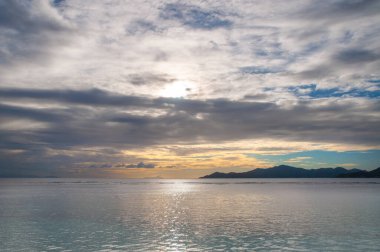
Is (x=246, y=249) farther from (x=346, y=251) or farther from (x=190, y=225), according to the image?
(x=190, y=225)

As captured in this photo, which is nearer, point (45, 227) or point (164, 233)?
point (164, 233)

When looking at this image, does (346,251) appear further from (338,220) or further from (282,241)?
(338,220)

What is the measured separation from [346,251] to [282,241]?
7.09 metres

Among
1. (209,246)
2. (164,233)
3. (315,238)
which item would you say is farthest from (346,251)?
(164,233)

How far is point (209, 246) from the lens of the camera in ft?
129

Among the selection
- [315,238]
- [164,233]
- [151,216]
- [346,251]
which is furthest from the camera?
[151,216]

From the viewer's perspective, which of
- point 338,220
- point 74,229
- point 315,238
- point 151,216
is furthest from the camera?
point 151,216

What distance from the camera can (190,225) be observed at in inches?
2162

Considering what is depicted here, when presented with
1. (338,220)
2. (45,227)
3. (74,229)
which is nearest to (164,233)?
(74,229)

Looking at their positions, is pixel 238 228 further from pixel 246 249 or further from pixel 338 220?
pixel 338 220

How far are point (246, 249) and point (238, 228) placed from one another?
13.7 metres

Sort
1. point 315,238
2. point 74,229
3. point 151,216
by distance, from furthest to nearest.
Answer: point 151,216, point 74,229, point 315,238

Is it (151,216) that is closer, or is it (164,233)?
(164,233)

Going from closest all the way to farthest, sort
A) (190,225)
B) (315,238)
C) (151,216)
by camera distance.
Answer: (315,238)
(190,225)
(151,216)
